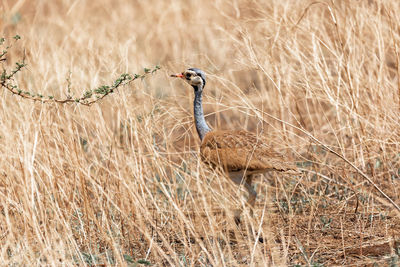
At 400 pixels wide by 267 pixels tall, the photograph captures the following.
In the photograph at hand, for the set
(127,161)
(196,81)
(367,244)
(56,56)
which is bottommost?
(367,244)

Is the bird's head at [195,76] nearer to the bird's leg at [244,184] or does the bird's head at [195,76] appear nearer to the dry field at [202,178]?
the dry field at [202,178]

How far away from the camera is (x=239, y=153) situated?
15.4ft

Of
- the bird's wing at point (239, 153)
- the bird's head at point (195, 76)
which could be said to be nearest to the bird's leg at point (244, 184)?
the bird's wing at point (239, 153)

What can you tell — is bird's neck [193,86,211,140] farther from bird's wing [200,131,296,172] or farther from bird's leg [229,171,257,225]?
bird's leg [229,171,257,225]

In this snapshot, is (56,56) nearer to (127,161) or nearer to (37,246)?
→ (127,161)

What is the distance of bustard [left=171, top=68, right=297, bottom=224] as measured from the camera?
4586 mm

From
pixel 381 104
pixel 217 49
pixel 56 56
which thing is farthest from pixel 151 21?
pixel 381 104

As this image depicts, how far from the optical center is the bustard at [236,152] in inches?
181

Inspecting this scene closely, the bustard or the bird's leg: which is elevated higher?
the bustard

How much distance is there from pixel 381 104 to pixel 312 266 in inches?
74.0

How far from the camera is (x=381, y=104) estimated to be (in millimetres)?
5094

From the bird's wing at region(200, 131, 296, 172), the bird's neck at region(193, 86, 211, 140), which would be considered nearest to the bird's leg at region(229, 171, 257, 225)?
the bird's wing at region(200, 131, 296, 172)

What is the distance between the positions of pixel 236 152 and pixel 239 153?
1.1 inches

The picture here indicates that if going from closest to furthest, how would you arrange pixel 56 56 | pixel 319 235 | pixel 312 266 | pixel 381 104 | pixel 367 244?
pixel 312 266 < pixel 367 244 < pixel 319 235 < pixel 381 104 < pixel 56 56
